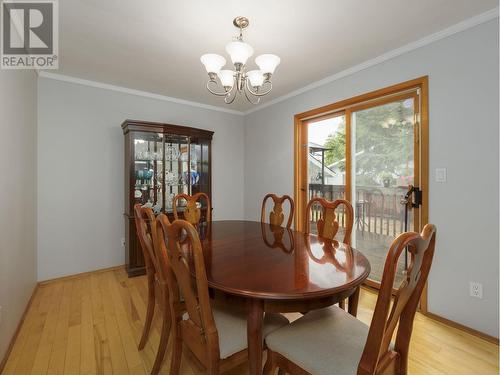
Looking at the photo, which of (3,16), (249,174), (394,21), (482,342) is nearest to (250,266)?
(482,342)

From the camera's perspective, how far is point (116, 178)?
3229mm

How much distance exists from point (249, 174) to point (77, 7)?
2.96m

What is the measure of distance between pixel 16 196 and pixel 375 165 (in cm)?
320

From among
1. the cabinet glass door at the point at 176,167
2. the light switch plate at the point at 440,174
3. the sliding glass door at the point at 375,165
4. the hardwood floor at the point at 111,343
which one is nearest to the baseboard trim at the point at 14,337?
the hardwood floor at the point at 111,343

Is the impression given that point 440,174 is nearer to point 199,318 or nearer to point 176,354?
point 199,318

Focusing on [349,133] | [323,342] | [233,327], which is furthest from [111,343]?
[349,133]

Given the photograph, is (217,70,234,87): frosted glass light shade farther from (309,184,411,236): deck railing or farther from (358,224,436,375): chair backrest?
(309,184,411,236): deck railing


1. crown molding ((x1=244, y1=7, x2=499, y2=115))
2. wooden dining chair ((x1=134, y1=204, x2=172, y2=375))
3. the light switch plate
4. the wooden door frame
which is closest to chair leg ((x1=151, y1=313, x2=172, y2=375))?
wooden dining chair ((x1=134, y1=204, x2=172, y2=375))

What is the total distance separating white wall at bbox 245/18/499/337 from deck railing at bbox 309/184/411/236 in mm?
358

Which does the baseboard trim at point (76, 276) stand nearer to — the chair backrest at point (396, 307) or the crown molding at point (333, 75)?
the crown molding at point (333, 75)

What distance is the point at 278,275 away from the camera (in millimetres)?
1165

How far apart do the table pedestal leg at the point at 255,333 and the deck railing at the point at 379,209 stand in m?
2.00

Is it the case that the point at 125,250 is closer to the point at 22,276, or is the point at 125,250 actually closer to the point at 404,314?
the point at 22,276

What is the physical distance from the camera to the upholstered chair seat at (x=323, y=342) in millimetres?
979
